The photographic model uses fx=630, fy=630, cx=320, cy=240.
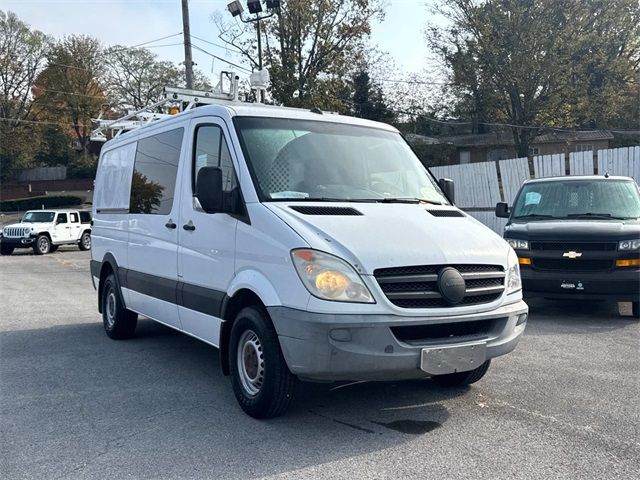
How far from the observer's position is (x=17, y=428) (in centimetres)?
463

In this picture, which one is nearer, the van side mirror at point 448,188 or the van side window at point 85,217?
the van side mirror at point 448,188

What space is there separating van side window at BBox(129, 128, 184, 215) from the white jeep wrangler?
19.1 meters

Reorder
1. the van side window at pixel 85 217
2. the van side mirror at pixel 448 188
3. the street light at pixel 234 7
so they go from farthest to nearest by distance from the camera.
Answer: the van side window at pixel 85 217 → the street light at pixel 234 7 → the van side mirror at pixel 448 188

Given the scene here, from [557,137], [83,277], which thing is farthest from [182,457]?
[557,137]

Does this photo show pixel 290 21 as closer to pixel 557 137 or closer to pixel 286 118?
pixel 557 137

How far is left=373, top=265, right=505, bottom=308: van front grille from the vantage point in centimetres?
421

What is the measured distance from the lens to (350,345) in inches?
162

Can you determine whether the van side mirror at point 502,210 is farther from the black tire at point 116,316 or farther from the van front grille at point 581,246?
the black tire at point 116,316

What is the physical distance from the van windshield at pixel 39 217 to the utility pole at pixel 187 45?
7.92 meters

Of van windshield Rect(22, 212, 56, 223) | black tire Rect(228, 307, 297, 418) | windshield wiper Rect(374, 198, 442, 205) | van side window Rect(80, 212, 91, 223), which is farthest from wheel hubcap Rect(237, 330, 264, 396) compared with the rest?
van side window Rect(80, 212, 91, 223)

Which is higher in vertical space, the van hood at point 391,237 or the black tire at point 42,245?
the van hood at point 391,237

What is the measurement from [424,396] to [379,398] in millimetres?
379

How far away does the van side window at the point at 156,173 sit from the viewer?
6.17 metres

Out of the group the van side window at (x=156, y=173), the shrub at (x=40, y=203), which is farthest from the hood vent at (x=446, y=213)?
the shrub at (x=40, y=203)
